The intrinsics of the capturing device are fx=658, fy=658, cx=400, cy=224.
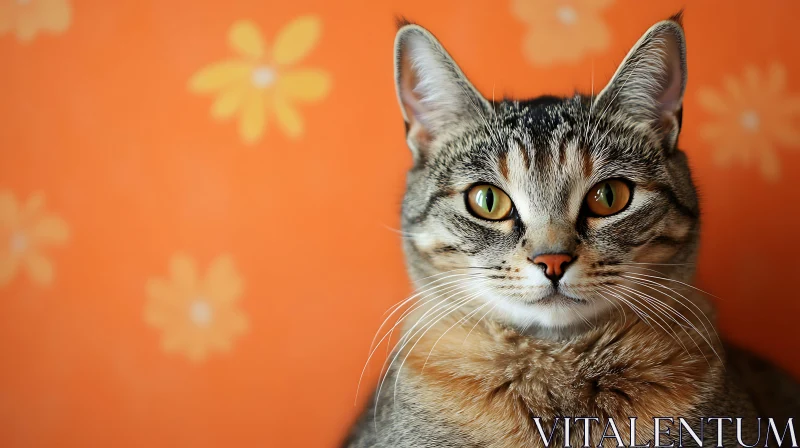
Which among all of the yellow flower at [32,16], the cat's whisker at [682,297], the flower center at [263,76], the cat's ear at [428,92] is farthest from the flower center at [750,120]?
the yellow flower at [32,16]

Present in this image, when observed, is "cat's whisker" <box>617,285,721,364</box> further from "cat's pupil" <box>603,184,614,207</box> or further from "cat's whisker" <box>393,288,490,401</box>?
"cat's whisker" <box>393,288,490,401</box>

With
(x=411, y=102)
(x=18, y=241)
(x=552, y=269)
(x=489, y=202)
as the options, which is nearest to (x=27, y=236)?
(x=18, y=241)

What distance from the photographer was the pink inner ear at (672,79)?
101 cm

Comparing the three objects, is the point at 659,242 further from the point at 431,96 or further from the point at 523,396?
the point at 431,96

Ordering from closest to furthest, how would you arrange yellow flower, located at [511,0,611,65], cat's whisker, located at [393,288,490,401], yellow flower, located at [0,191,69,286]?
cat's whisker, located at [393,288,490,401] < yellow flower, located at [0,191,69,286] < yellow flower, located at [511,0,611,65]

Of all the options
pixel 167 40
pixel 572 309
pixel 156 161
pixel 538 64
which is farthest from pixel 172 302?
pixel 538 64

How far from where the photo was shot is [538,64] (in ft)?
4.35

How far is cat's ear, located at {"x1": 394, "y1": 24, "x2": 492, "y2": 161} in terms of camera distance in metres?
1.04

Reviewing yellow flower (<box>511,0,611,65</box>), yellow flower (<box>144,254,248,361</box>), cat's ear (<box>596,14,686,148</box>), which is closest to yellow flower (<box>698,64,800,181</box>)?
yellow flower (<box>511,0,611,65</box>)

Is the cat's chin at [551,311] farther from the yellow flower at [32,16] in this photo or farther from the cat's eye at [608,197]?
the yellow flower at [32,16]

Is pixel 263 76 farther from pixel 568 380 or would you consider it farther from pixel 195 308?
pixel 568 380

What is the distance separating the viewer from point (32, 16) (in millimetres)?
1229

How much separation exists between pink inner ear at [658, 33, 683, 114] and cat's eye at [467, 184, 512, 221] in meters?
0.31

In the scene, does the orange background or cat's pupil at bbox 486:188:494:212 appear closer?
cat's pupil at bbox 486:188:494:212
